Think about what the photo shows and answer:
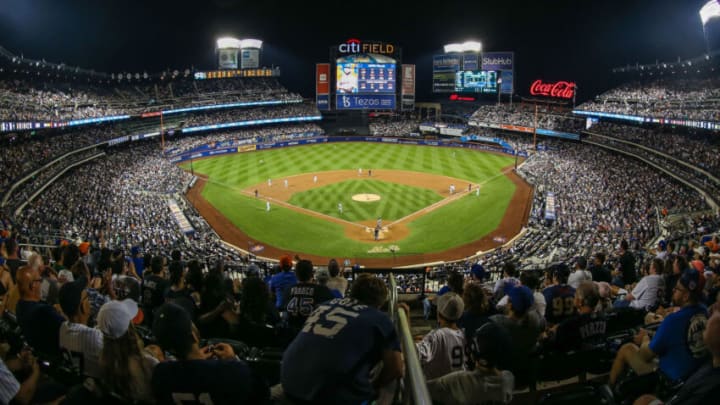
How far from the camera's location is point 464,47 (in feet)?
265

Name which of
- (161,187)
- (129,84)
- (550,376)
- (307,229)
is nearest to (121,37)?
(129,84)

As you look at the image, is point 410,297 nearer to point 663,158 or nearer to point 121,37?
point 663,158

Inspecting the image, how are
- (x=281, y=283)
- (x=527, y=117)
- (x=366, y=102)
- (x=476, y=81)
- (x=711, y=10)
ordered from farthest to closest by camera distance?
(x=476, y=81) < (x=366, y=102) < (x=527, y=117) < (x=711, y=10) < (x=281, y=283)

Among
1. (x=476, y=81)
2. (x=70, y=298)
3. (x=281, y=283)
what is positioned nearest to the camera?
(x=70, y=298)

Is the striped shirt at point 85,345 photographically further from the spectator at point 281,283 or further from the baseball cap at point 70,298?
the spectator at point 281,283

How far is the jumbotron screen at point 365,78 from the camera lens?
251 feet

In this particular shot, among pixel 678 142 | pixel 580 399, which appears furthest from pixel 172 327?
pixel 678 142

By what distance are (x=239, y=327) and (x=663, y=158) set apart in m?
49.5

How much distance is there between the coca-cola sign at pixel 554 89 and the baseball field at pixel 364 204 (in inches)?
732

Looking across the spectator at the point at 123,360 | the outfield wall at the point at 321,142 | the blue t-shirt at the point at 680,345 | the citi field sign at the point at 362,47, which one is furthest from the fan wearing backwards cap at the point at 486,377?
the citi field sign at the point at 362,47

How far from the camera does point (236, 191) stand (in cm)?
4372

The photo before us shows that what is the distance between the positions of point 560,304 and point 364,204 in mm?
32362

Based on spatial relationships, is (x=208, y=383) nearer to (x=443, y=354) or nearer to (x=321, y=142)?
(x=443, y=354)

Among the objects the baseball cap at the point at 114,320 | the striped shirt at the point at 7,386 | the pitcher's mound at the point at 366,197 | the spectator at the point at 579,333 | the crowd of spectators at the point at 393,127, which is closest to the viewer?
the striped shirt at the point at 7,386
